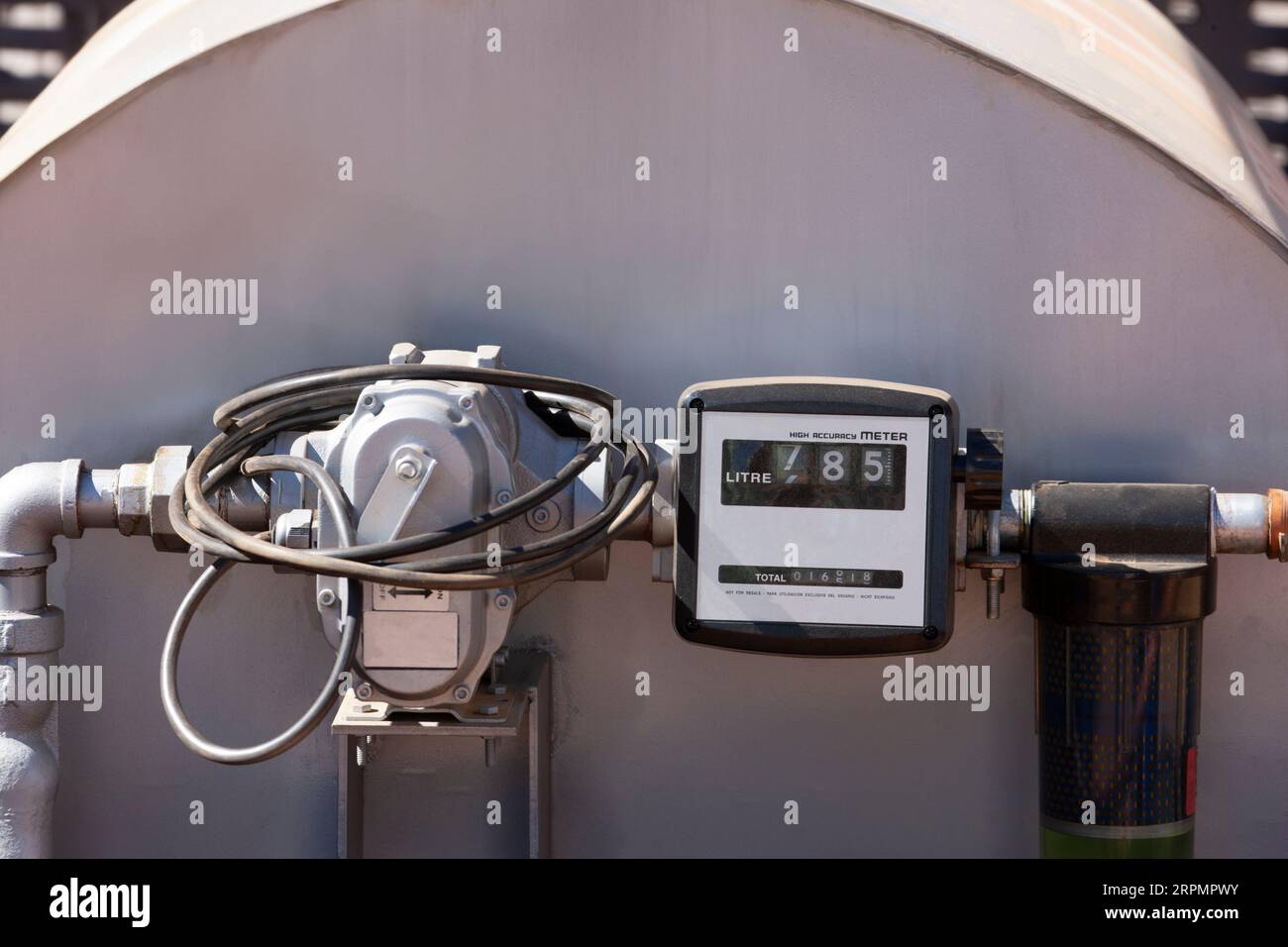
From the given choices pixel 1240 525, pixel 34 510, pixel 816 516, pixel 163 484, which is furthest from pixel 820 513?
pixel 34 510

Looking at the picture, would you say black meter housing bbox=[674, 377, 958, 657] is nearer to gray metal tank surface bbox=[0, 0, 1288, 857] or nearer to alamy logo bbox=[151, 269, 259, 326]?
gray metal tank surface bbox=[0, 0, 1288, 857]

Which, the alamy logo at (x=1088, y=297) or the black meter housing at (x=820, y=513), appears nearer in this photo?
the black meter housing at (x=820, y=513)

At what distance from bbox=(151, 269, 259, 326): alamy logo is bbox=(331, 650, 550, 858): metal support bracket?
0.42 metres

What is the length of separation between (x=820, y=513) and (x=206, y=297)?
68 cm

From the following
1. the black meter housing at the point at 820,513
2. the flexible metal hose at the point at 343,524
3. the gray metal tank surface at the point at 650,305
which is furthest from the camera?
the gray metal tank surface at the point at 650,305

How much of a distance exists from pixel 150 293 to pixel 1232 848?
1277 mm

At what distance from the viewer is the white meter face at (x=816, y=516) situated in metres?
1.25

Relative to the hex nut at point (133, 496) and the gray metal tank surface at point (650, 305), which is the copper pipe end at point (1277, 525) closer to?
the gray metal tank surface at point (650, 305)

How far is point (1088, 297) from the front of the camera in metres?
1.37

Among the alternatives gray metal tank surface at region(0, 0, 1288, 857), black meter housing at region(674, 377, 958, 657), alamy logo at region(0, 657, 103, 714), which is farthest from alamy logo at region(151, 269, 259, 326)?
black meter housing at region(674, 377, 958, 657)

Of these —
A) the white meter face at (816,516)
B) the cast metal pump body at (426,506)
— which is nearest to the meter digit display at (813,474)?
the white meter face at (816,516)

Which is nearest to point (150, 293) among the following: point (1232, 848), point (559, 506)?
point (559, 506)

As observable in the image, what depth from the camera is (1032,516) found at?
1312mm

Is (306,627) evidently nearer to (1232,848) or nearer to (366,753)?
(366,753)
